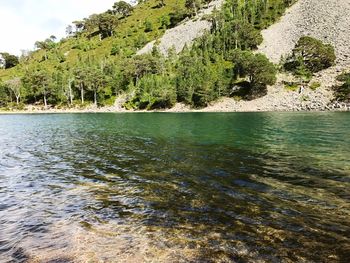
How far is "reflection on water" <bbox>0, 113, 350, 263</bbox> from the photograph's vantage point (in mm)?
10500

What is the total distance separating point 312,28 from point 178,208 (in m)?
167

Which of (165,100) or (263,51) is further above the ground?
(263,51)

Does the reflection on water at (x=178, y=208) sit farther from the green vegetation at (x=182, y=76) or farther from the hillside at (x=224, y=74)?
the green vegetation at (x=182, y=76)

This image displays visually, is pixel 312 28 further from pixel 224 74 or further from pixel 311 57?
pixel 224 74

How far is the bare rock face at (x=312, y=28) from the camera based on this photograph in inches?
5586

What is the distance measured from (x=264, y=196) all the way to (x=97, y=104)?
14973cm

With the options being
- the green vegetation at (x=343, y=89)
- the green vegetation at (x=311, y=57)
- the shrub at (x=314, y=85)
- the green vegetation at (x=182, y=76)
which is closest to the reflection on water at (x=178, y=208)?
the green vegetation at (x=343, y=89)

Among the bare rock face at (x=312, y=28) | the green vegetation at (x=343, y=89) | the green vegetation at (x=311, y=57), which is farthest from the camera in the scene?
the bare rock face at (x=312, y=28)

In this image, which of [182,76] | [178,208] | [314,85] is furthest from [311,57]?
[178,208]

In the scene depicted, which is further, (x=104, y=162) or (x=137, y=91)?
(x=137, y=91)

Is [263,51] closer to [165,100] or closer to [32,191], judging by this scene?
[165,100]

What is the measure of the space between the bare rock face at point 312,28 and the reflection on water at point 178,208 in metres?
129

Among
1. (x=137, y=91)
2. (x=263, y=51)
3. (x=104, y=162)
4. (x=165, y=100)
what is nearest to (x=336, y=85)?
(x=263, y=51)

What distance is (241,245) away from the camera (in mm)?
10742
